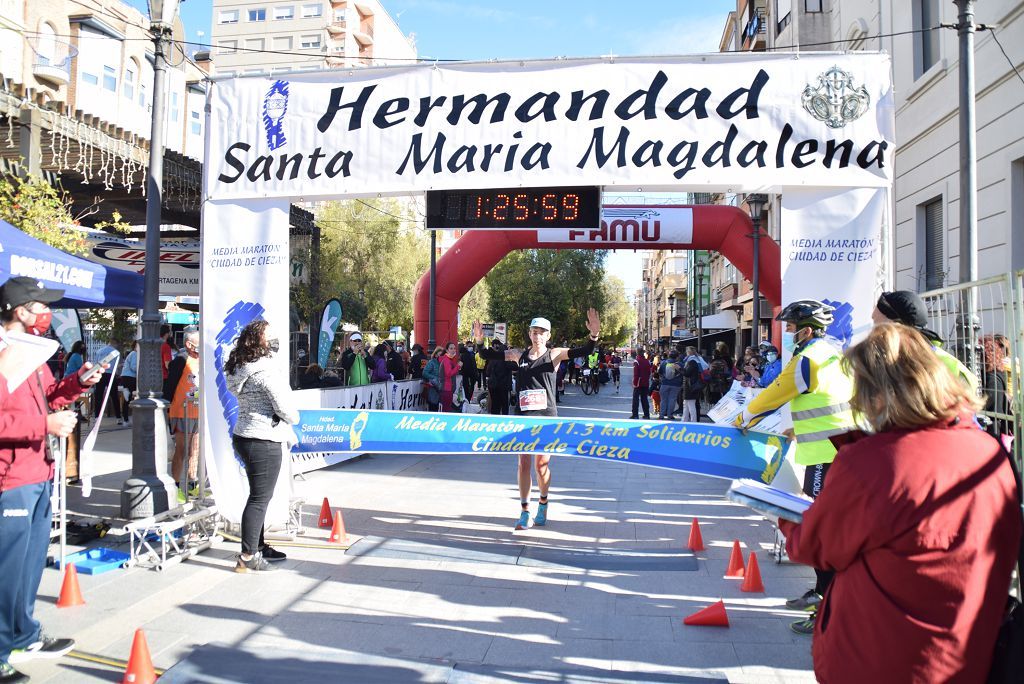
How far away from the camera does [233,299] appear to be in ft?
22.3

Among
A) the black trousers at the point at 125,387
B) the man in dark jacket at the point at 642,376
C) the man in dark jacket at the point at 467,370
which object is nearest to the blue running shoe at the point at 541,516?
the man in dark jacket at the point at 642,376

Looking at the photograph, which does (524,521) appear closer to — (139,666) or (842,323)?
(842,323)

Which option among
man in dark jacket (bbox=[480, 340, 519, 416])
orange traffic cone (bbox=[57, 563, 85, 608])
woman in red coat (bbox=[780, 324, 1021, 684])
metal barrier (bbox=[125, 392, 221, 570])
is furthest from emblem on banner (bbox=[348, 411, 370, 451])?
man in dark jacket (bbox=[480, 340, 519, 416])

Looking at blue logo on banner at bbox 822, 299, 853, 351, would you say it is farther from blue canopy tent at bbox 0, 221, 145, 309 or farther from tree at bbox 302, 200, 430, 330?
tree at bbox 302, 200, 430, 330

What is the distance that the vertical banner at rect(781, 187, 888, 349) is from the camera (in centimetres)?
594

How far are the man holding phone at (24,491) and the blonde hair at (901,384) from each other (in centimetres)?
382

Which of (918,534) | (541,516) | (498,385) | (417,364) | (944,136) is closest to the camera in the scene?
(918,534)

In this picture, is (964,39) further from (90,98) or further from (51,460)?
(90,98)

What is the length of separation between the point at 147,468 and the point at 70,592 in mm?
2140

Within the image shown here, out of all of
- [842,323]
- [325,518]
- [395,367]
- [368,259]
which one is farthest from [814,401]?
[368,259]

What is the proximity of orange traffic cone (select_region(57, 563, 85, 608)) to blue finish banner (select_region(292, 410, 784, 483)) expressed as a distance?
220cm

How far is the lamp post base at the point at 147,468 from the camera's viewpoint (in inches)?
264

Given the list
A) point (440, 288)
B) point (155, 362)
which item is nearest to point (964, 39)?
point (155, 362)

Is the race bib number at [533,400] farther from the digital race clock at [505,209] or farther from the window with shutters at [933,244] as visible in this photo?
the window with shutters at [933,244]
